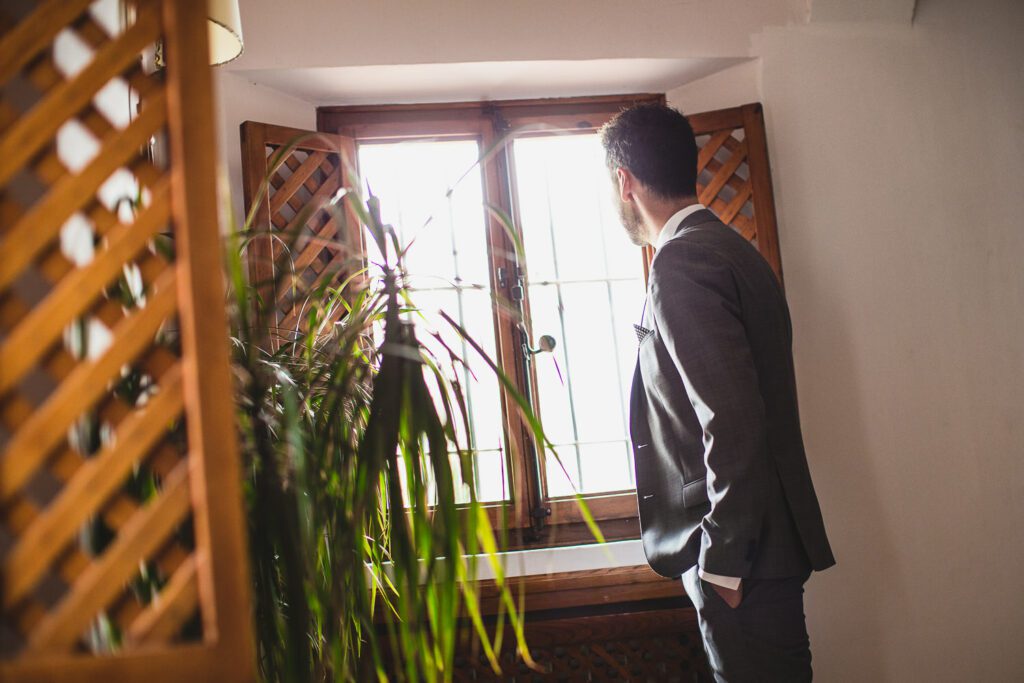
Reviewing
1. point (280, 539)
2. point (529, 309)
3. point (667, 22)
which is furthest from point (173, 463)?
point (667, 22)

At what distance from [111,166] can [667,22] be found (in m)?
2.14

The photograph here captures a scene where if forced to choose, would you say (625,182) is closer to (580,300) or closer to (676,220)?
(676,220)

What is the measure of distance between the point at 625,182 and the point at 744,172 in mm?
861

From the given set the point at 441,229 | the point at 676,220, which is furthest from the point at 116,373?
the point at 441,229

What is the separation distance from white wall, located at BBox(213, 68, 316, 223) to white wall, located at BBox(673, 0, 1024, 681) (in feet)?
4.51

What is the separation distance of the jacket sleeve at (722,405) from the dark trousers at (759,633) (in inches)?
3.4

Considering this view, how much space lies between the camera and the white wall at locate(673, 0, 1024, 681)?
2365mm

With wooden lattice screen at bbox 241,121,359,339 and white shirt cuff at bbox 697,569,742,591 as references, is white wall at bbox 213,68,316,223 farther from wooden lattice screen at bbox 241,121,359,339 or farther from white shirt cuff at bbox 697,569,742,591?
white shirt cuff at bbox 697,569,742,591

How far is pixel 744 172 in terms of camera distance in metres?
2.59

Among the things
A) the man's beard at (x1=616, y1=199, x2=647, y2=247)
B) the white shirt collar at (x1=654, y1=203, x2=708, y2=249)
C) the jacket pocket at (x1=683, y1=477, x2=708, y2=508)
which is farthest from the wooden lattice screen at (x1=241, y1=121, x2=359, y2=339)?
the jacket pocket at (x1=683, y1=477, x2=708, y2=508)

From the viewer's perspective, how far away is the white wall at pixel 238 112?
7.60 feet

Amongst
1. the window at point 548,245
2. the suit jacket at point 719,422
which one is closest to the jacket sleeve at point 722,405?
the suit jacket at point 719,422

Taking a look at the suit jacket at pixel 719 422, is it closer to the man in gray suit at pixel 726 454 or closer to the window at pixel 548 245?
the man in gray suit at pixel 726 454

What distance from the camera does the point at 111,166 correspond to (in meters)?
0.76
